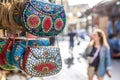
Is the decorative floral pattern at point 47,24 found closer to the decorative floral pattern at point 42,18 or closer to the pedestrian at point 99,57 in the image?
the decorative floral pattern at point 42,18

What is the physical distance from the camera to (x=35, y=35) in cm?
98

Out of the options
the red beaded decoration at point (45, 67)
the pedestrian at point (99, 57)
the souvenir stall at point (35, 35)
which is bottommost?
the pedestrian at point (99, 57)

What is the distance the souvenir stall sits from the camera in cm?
96

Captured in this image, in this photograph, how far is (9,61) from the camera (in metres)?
1.09

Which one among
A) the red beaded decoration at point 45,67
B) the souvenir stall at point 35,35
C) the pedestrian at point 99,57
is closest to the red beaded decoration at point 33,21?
the souvenir stall at point 35,35

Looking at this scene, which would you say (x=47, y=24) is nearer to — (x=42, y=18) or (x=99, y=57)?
(x=42, y=18)

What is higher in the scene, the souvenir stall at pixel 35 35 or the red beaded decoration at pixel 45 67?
the souvenir stall at pixel 35 35

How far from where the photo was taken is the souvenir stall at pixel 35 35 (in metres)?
0.96

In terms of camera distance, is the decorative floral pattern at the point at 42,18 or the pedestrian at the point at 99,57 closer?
the decorative floral pattern at the point at 42,18

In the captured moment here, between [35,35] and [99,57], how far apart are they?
6.36ft

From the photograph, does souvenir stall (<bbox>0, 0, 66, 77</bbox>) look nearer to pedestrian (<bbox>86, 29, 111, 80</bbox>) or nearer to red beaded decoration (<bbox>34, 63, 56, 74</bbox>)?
red beaded decoration (<bbox>34, 63, 56, 74</bbox>)

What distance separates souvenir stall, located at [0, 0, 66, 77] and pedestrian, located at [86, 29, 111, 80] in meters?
1.81

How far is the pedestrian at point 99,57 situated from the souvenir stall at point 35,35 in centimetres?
181

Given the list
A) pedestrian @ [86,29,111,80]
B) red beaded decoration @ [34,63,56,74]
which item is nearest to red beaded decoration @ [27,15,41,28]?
red beaded decoration @ [34,63,56,74]
